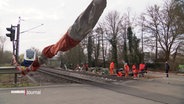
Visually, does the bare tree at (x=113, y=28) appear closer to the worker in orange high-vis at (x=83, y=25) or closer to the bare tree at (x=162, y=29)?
the bare tree at (x=162, y=29)

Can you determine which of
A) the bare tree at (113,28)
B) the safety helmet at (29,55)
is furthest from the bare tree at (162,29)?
the safety helmet at (29,55)

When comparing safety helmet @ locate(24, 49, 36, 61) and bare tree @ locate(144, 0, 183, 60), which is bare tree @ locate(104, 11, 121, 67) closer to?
bare tree @ locate(144, 0, 183, 60)

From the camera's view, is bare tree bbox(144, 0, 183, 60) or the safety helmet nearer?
the safety helmet

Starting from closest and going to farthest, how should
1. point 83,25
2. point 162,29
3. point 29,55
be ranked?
point 83,25 → point 29,55 → point 162,29

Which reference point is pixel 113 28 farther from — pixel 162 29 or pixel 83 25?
pixel 83 25

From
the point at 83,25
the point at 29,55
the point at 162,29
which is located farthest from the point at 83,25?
the point at 162,29

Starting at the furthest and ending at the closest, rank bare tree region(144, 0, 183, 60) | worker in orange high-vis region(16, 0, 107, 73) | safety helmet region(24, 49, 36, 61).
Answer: bare tree region(144, 0, 183, 60) < safety helmet region(24, 49, 36, 61) < worker in orange high-vis region(16, 0, 107, 73)

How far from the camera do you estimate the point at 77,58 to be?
64.9 metres

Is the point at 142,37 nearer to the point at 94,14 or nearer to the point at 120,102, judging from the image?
the point at 120,102

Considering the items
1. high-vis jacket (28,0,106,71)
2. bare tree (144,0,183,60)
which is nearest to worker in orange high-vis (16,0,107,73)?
high-vis jacket (28,0,106,71)

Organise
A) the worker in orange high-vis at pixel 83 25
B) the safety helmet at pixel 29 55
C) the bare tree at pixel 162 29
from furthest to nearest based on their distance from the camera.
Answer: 1. the bare tree at pixel 162 29
2. the safety helmet at pixel 29 55
3. the worker in orange high-vis at pixel 83 25

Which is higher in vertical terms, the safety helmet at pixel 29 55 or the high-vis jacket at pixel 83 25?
the high-vis jacket at pixel 83 25

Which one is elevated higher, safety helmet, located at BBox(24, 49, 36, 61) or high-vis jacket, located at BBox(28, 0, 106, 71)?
high-vis jacket, located at BBox(28, 0, 106, 71)

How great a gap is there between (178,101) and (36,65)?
10347mm
